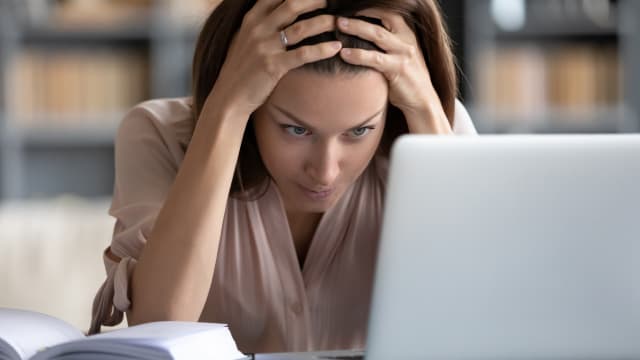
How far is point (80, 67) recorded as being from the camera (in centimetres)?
424

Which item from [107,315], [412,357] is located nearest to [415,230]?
[412,357]

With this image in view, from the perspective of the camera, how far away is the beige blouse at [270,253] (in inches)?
62.0

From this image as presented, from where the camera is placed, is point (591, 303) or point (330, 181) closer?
point (591, 303)

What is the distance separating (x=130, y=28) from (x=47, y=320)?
10.1 ft

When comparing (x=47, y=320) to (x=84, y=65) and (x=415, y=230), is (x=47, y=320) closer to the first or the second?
(x=415, y=230)

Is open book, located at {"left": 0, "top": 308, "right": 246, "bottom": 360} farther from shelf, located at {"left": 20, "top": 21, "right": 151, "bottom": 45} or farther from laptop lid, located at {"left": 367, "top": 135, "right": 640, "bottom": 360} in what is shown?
shelf, located at {"left": 20, "top": 21, "right": 151, "bottom": 45}

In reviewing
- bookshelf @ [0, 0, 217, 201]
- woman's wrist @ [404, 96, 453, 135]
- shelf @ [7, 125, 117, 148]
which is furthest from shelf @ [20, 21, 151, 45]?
woman's wrist @ [404, 96, 453, 135]

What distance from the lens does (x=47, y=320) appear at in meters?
1.19

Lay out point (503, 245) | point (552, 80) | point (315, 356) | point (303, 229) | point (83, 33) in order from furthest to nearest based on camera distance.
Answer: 1. point (552, 80)
2. point (83, 33)
3. point (303, 229)
4. point (315, 356)
5. point (503, 245)

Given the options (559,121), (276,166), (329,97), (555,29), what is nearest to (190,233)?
(276,166)

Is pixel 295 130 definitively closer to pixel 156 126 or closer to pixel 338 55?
pixel 338 55

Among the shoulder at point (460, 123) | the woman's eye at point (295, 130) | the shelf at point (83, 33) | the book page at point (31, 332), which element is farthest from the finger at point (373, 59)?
the shelf at point (83, 33)

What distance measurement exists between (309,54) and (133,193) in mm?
382

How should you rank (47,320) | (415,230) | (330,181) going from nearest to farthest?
(415,230) < (47,320) < (330,181)
